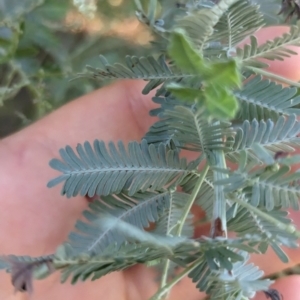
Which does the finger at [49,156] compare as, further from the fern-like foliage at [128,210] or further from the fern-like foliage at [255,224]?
the fern-like foliage at [255,224]

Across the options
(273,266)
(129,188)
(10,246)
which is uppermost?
(129,188)

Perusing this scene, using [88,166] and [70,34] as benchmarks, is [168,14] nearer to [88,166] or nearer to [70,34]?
[70,34]

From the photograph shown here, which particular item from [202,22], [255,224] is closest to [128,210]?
[255,224]

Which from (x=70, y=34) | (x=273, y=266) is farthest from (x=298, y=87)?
(x=70, y=34)

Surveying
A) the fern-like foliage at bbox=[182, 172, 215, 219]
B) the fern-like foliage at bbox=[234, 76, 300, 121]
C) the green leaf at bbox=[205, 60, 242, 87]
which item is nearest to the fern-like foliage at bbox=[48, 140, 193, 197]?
the fern-like foliage at bbox=[182, 172, 215, 219]

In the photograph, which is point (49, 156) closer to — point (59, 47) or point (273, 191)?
point (59, 47)

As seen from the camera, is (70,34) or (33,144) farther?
(70,34)
